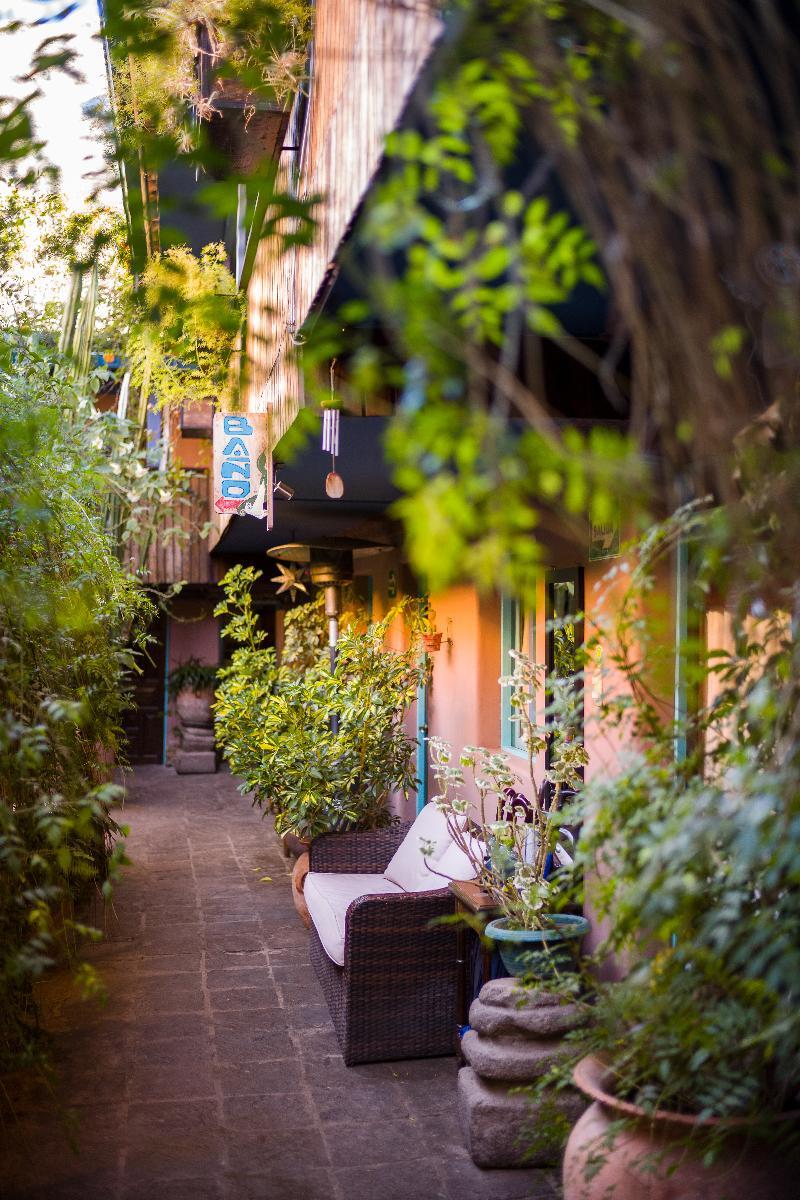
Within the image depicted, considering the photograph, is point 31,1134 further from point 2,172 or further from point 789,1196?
point 2,172

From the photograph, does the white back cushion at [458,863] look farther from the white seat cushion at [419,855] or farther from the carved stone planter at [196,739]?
the carved stone planter at [196,739]

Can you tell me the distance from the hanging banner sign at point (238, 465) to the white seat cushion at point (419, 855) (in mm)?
2003

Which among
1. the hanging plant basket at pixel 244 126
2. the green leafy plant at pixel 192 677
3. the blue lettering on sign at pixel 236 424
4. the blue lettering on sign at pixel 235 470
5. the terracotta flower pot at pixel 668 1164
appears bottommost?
the terracotta flower pot at pixel 668 1164

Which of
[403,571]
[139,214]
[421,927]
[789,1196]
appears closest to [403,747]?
[403,571]

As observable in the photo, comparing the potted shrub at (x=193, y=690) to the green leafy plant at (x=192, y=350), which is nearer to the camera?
the green leafy plant at (x=192, y=350)

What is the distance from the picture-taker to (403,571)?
8195mm

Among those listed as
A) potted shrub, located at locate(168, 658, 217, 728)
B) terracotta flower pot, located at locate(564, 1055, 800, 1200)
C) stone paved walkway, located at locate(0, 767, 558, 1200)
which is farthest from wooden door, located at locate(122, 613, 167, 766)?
terracotta flower pot, located at locate(564, 1055, 800, 1200)

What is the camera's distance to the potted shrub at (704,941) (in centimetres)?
204

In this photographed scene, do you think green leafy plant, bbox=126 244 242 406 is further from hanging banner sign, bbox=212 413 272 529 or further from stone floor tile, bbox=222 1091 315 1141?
stone floor tile, bbox=222 1091 315 1141

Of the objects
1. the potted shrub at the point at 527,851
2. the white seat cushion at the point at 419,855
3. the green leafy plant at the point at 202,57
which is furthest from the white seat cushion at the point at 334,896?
the green leafy plant at the point at 202,57

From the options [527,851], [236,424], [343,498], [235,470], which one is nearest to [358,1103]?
[527,851]

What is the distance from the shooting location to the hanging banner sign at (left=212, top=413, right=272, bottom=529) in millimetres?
6234

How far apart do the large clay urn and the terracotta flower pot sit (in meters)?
11.2

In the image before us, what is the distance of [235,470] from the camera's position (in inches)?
247
